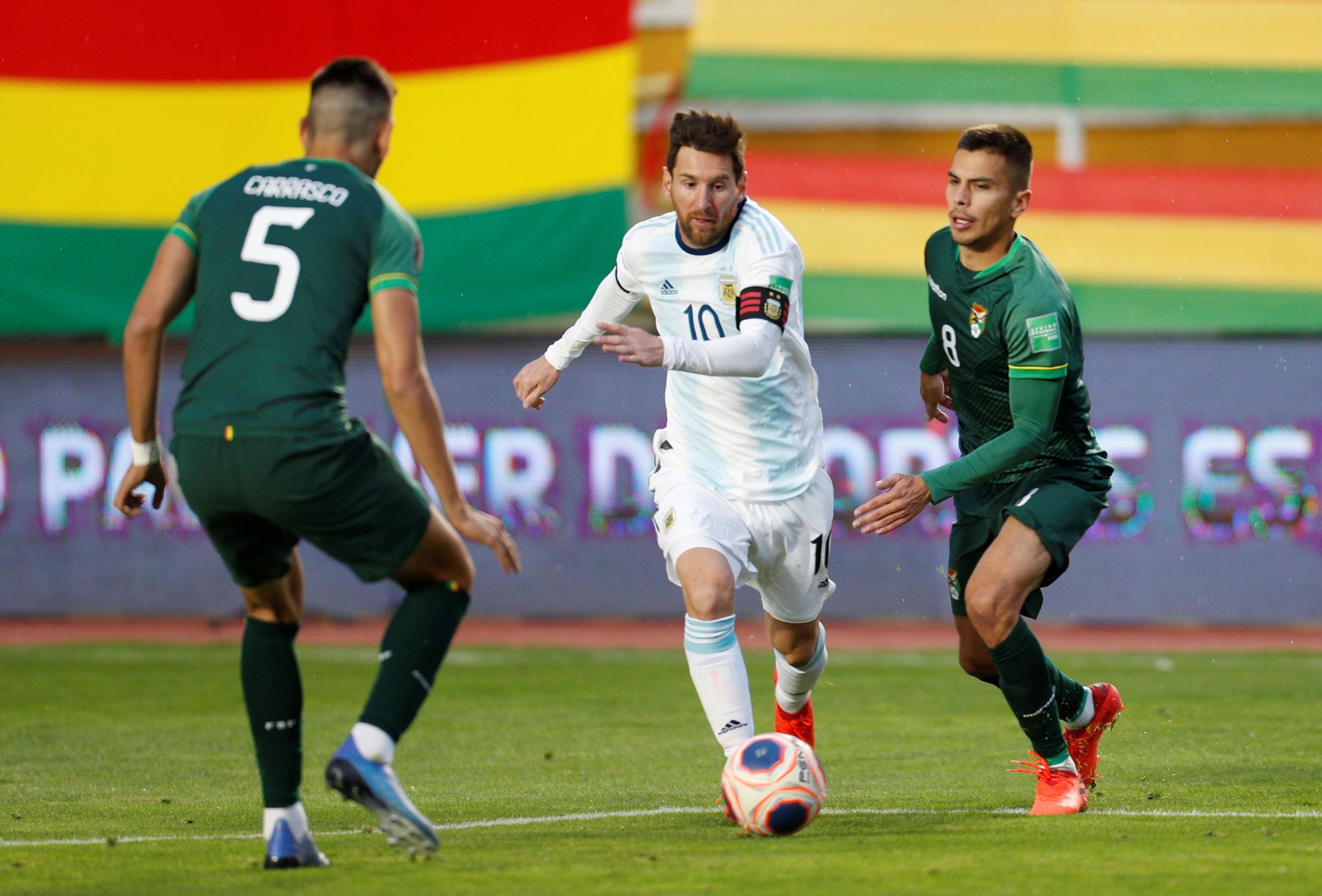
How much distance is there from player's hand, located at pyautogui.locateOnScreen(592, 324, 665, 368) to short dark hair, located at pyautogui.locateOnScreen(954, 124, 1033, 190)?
1.40 meters

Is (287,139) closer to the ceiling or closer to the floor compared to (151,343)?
closer to the ceiling

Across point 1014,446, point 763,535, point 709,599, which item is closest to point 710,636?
point 709,599

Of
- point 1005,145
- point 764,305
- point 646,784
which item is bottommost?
point 646,784

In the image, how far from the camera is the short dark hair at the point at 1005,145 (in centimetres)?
553

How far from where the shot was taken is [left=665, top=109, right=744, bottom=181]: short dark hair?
5.46m

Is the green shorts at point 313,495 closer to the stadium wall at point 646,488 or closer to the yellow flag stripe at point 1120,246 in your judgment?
the stadium wall at point 646,488

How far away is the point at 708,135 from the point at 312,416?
73.4 inches

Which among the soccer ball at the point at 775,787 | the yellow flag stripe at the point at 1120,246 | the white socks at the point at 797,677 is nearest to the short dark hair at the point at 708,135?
the white socks at the point at 797,677

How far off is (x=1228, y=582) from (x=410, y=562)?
35.3ft

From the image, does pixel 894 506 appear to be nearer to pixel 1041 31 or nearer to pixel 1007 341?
pixel 1007 341

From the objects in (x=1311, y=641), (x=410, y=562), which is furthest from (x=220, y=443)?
(x=1311, y=641)

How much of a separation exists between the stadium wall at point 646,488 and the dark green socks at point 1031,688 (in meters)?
8.17

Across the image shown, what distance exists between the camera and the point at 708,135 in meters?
5.46

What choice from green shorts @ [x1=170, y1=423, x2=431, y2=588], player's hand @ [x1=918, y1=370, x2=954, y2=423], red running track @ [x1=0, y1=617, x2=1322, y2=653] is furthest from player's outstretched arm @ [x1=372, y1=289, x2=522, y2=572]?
red running track @ [x1=0, y1=617, x2=1322, y2=653]
